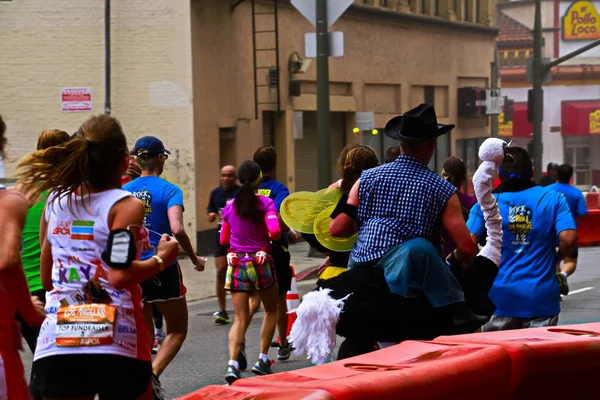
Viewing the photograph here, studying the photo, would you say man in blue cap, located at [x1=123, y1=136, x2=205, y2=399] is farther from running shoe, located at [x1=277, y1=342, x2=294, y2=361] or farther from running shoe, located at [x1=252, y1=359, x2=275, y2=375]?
running shoe, located at [x1=277, y1=342, x2=294, y2=361]

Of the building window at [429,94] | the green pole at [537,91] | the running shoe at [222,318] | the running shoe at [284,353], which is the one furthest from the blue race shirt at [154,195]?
the building window at [429,94]

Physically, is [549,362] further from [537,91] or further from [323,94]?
[537,91]

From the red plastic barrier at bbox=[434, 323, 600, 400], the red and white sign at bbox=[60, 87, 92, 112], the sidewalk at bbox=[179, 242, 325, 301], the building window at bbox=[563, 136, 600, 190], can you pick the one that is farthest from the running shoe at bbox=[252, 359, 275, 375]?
the building window at bbox=[563, 136, 600, 190]

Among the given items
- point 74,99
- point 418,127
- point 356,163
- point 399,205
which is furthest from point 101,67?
point 399,205

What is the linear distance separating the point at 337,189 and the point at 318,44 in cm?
1262

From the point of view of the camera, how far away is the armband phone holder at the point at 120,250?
442cm

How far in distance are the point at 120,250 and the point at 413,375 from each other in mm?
1200

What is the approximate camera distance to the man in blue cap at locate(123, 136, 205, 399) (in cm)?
797

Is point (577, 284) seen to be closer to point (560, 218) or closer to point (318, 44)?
point (318, 44)

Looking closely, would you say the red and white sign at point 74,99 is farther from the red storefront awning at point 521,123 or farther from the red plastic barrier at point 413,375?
the red storefront awning at point 521,123

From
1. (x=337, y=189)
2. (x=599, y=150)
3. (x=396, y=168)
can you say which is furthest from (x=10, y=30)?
(x=599, y=150)

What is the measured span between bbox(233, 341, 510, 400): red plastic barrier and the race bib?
1.75ft

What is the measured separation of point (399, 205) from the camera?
5.73 meters

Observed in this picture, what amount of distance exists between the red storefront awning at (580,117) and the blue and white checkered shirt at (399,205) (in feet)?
180
